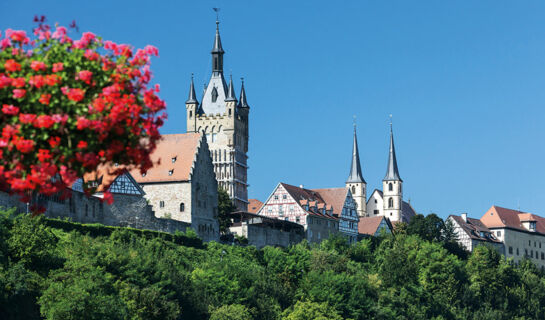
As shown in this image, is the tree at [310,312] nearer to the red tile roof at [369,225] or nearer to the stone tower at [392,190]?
the red tile roof at [369,225]

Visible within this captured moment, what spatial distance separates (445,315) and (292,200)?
24034 millimetres

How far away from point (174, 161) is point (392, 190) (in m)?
95.2

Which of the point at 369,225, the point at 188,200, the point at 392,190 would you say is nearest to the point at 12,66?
the point at 188,200

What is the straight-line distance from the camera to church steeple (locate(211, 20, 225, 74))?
157 metres

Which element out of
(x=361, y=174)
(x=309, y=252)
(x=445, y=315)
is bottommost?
(x=445, y=315)

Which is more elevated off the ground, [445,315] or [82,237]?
[82,237]

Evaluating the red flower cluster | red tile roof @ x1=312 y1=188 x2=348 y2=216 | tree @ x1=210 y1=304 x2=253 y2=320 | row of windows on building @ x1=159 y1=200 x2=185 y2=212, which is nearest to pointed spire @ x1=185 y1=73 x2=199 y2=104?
red tile roof @ x1=312 y1=188 x2=348 y2=216

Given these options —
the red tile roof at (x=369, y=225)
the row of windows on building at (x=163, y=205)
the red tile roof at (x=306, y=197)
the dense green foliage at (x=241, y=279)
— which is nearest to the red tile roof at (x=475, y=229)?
the red tile roof at (x=369, y=225)

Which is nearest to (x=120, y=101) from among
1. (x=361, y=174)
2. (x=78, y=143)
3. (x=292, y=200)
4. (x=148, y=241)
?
(x=78, y=143)

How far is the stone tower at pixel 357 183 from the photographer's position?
180375 mm

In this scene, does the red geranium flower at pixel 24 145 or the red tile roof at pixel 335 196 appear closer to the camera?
the red geranium flower at pixel 24 145

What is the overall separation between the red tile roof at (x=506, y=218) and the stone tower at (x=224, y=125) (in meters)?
38.8

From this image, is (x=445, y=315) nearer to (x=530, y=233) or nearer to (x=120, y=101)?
(x=530, y=233)

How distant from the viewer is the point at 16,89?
13555 millimetres
